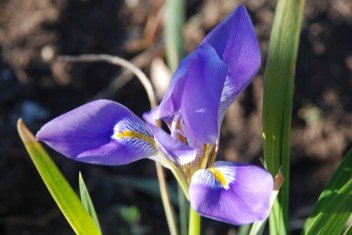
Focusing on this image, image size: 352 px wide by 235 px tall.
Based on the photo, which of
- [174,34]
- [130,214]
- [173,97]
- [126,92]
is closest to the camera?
[173,97]

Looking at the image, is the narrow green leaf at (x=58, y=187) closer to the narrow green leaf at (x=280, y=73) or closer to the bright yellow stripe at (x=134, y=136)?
the bright yellow stripe at (x=134, y=136)

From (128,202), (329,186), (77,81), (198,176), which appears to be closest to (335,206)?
(329,186)

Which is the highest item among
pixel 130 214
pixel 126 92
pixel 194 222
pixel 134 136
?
pixel 134 136

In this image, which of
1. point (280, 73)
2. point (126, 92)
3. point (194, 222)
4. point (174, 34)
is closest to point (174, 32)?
point (174, 34)

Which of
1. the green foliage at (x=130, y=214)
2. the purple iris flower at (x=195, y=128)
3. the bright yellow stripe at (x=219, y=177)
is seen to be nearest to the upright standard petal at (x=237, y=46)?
the purple iris flower at (x=195, y=128)

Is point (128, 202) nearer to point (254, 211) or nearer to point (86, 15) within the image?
point (86, 15)

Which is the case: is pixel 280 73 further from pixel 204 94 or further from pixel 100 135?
pixel 100 135
